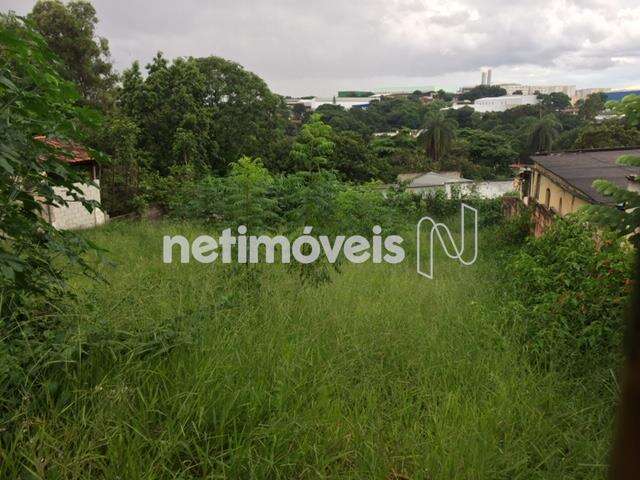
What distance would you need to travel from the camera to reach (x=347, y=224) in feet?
24.8

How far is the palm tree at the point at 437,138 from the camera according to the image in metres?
31.0

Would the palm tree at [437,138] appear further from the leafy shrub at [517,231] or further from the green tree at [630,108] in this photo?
the green tree at [630,108]

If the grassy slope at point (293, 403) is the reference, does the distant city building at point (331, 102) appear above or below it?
above

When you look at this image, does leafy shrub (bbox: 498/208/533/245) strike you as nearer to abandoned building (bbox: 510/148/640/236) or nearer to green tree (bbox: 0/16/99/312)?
abandoned building (bbox: 510/148/640/236)

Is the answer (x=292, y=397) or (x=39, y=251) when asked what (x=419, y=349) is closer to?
(x=292, y=397)

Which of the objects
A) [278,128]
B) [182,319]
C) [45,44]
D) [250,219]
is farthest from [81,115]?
[278,128]

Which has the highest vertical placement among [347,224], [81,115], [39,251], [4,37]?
[4,37]

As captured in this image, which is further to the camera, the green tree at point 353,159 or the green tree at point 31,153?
the green tree at point 353,159

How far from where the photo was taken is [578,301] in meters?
3.66

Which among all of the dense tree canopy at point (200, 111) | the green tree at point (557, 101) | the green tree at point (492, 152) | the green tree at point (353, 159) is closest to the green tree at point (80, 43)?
the dense tree canopy at point (200, 111)

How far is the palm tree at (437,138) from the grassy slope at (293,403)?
29.2 m

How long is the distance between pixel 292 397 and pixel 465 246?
8387 millimetres

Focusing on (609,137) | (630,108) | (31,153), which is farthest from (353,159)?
(31,153)

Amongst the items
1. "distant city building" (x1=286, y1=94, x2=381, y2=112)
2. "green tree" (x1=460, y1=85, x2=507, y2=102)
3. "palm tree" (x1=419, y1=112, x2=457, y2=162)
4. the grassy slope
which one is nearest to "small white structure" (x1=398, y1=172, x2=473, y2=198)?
"palm tree" (x1=419, y1=112, x2=457, y2=162)
